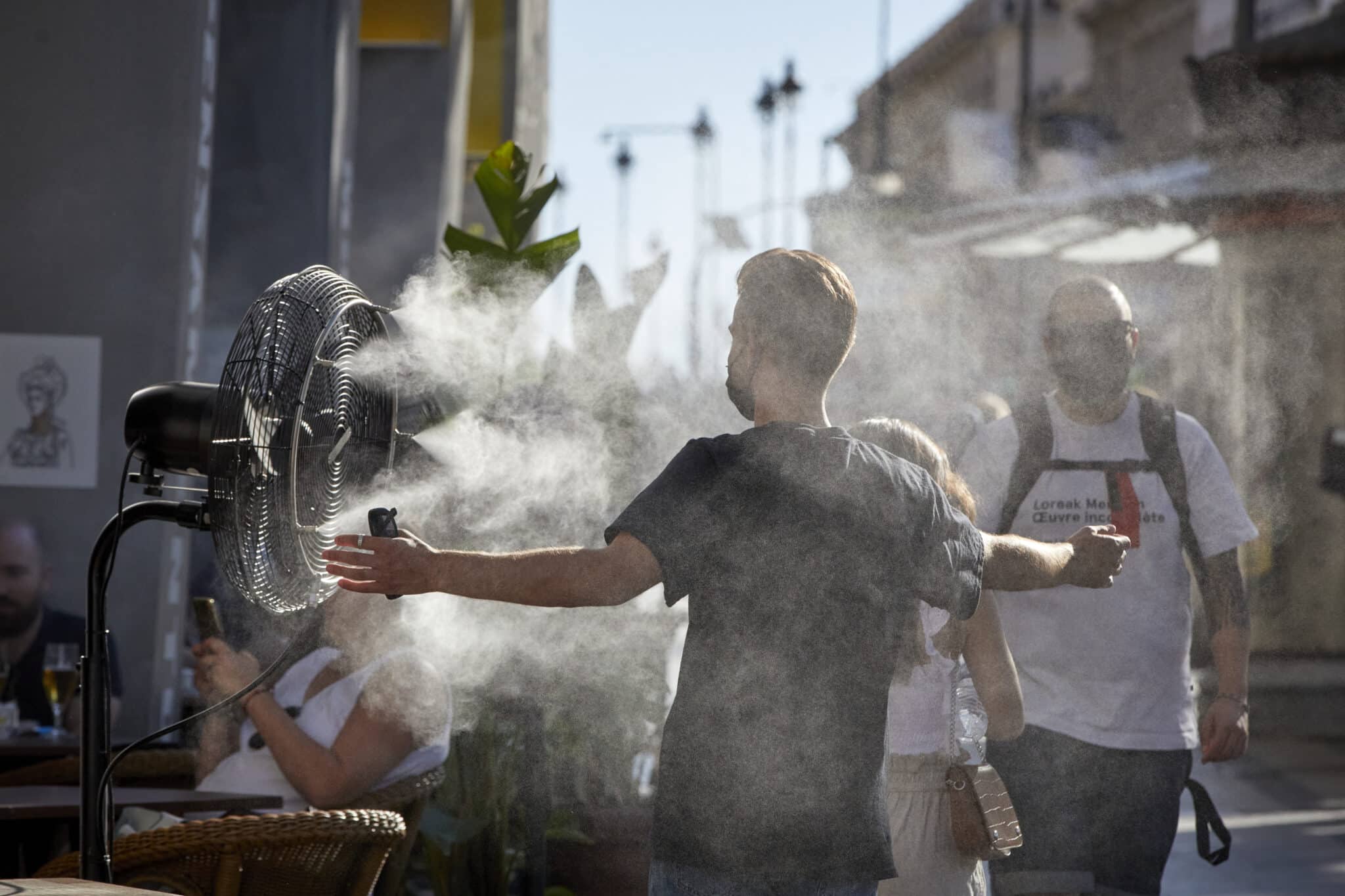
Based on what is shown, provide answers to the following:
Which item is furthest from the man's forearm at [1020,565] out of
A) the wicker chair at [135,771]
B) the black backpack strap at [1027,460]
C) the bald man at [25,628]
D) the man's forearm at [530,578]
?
the bald man at [25,628]

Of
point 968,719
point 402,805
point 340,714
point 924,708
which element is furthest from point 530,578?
point 402,805

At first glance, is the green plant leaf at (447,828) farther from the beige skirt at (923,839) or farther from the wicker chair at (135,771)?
the beige skirt at (923,839)

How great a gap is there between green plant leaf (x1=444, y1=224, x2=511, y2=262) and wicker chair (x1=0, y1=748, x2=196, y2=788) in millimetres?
1657

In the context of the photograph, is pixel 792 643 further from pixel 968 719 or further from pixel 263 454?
pixel 968 719

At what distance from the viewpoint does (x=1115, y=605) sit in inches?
129

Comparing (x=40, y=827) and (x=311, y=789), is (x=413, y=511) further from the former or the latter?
(x=40, y=827)

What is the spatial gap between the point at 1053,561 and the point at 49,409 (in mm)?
3605

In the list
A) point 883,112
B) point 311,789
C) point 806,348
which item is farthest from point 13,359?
point 883,112

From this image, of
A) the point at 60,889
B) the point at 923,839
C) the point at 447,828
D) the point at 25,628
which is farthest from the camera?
the point at 25,628

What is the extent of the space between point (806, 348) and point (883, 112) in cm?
1590

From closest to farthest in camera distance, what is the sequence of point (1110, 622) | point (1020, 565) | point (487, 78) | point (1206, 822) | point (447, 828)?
point (1020, 565)
point (1110, 622)
point (1206, 822)
point (447, 828)
point (487, 78)

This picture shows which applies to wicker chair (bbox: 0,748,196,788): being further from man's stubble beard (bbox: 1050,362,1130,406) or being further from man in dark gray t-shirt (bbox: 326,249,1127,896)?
man's stubble beard (bbox: 1050,362,1130,406)

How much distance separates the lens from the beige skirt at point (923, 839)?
8.34 feet

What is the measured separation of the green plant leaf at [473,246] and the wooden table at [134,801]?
170cm
